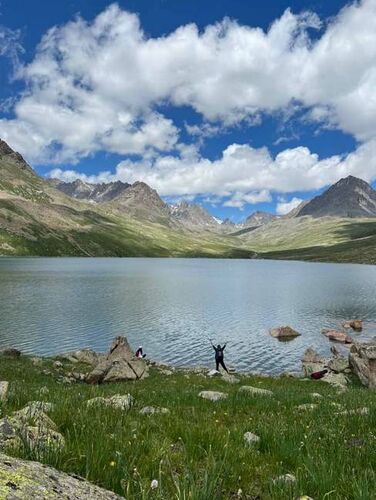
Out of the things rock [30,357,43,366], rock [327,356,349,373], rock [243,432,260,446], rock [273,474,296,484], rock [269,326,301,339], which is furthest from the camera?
rock [269,326,301,339]

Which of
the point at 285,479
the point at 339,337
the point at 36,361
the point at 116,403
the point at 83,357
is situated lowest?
the point at 339,337

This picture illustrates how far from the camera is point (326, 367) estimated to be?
44.2 m

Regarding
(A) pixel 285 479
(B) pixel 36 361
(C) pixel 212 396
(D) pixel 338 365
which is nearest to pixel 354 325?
(D) pixel 338 365

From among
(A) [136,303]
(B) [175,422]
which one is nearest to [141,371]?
(B) [175,422]

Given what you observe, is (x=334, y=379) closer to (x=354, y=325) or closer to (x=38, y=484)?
(x=38, y=484)

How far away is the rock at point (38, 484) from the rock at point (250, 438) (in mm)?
3929

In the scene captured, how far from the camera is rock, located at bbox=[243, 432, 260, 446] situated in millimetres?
7166

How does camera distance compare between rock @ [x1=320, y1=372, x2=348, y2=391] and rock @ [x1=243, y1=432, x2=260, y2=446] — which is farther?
rock @ [x1=320, y1=372, x2=348, y2=391]

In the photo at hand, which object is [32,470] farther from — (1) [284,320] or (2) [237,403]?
(1) [284,320]

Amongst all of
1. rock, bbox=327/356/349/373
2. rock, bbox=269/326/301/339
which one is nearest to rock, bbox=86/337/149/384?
rock, bbox=327/356/349/373

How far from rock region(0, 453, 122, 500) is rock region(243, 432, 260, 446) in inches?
155

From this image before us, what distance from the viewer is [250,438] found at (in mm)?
7477

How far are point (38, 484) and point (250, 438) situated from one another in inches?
193

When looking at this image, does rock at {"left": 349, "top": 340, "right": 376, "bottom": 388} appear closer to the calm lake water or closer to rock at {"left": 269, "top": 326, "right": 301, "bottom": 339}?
the calm lake water
